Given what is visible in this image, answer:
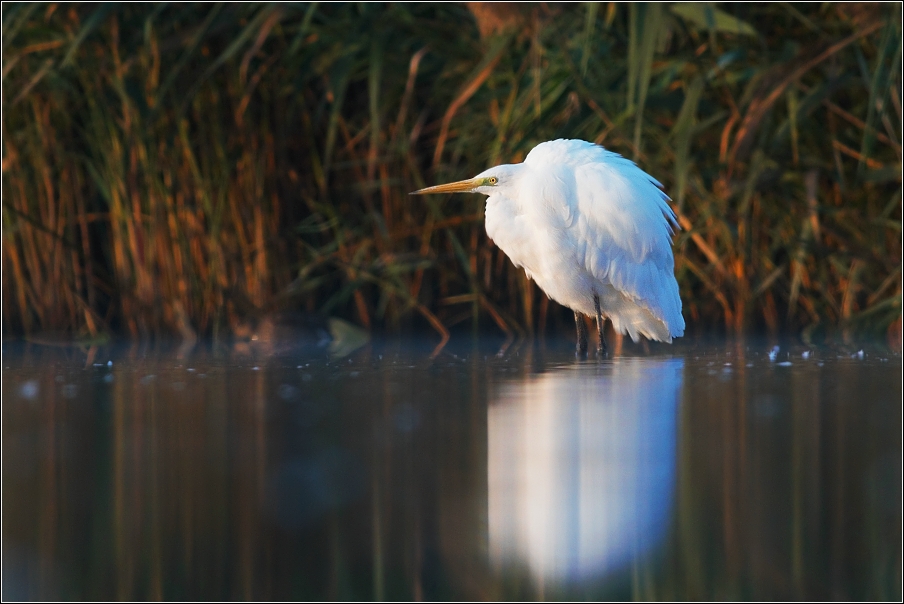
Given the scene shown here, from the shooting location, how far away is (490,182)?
351 cm

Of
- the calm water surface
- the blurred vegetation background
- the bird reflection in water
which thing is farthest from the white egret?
the bird reflection in water

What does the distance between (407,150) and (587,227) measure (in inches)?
44.9

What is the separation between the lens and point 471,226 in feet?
14.9

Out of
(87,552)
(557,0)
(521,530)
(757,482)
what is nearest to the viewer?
(87,552)

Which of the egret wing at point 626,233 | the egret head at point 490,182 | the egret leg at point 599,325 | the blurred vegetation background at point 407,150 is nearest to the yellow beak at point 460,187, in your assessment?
the egret head at point 490,182

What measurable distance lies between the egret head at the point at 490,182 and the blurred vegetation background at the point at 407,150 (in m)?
A: 0.29

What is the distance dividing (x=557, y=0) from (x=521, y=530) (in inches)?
97.3

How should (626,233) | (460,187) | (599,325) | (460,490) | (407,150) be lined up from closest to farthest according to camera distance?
(460,490) < (626,233) < (599,325) < (460,187) < (407,150)

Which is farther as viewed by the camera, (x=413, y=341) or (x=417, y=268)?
(x=417, y=268)

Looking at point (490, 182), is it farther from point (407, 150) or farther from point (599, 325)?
point (407, 150)

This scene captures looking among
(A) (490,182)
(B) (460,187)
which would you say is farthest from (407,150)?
(A) (490,182)

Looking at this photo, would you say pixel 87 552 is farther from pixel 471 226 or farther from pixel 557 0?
pixel 471 226

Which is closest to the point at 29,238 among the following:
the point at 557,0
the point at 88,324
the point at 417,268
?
the point at 88,324

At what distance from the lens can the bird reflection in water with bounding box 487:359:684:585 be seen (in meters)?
1.33
